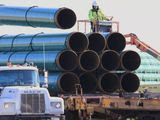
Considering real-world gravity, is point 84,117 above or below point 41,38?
below

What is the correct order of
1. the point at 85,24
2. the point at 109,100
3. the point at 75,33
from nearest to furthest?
the point at 109,100 → the point at 75,33 → the point at 85,24

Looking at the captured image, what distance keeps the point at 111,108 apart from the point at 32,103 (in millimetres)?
5951

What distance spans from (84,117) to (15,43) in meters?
5.54

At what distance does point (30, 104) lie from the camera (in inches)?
778

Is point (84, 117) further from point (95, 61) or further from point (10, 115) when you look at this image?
point (10, 115)

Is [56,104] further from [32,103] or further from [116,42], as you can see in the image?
[116,42]

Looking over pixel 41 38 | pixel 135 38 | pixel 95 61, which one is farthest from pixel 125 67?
pixel 135 38

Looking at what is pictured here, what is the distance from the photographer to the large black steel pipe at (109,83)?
29.1 m

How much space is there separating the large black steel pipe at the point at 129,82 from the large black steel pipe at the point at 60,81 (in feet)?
7.82

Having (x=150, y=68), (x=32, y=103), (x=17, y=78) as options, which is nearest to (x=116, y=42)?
(x=17, y=78)

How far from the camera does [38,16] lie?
93.8 ft

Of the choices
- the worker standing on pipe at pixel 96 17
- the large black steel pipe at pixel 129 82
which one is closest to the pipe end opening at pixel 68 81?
the large black steel pipe at pixel 129 82

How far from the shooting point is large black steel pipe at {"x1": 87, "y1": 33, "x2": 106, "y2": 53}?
93.9 ft

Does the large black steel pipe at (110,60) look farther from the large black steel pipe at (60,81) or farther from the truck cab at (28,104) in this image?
the truck cab at (28,104)
